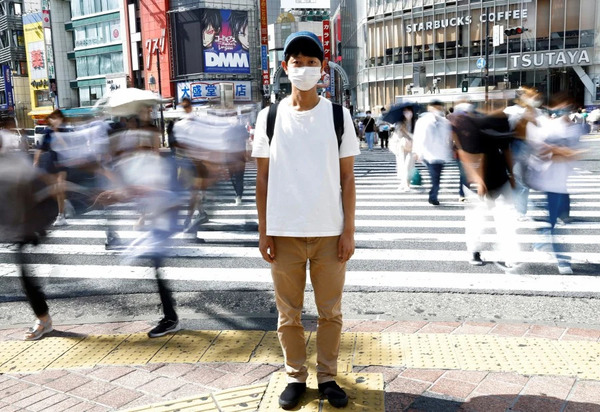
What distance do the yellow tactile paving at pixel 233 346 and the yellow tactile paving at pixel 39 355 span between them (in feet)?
3.61

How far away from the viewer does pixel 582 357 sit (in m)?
3.79

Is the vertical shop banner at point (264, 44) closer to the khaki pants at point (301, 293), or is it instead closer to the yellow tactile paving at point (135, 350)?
the yellow tactile paving at point (135, 350)

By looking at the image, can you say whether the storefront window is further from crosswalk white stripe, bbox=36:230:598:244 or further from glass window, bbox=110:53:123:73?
crosswalk white stripe, bbox=36:230:598:244

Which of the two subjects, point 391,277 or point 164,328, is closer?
point 164,328

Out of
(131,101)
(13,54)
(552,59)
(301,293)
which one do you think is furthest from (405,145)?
(13,54)

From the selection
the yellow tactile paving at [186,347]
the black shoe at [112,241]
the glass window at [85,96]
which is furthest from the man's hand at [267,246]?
the glass window at [85,96]

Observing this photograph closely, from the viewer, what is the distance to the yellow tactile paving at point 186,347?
13.1ft

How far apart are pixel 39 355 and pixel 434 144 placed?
805 centimetres

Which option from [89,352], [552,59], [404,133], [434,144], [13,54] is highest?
[13,54]

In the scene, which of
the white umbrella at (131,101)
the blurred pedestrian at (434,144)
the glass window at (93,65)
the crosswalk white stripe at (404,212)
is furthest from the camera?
the glass window at (93,65)

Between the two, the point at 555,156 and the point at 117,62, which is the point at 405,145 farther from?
the point at 117,62

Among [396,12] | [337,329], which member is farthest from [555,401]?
[396,12]

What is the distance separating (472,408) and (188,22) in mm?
55853

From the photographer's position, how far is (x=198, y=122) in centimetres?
859
